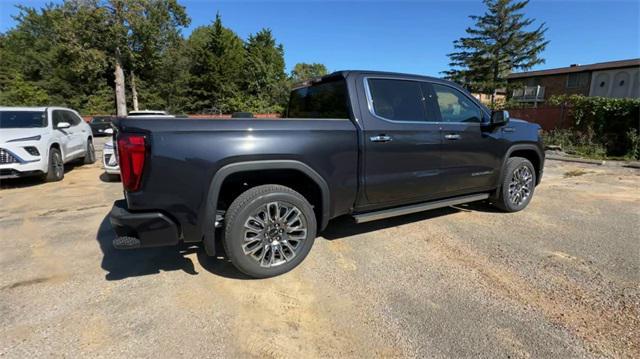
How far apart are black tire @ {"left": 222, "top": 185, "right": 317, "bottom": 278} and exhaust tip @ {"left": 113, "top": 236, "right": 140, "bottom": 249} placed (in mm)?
634

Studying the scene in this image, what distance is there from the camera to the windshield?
6727 mm

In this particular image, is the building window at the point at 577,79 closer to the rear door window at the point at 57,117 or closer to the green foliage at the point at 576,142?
the green foliage at the point at 576,142

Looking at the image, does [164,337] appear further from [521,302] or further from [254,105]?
[254,105]

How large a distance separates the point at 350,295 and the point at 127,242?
174cm

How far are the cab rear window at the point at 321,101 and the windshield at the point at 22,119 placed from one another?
5.94 meters

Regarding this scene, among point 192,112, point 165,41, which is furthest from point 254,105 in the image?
point 165,41

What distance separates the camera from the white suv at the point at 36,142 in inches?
239

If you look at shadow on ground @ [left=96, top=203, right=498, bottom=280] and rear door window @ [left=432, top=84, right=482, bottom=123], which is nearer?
shadow on ground @ [left=96, top=203, right=498, bottom=280]

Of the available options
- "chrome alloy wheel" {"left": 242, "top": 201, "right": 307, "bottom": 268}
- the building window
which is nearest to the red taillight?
"chrome alloy wheel" {"left": 242, "top": 201, "right": 307, "bottom": 268}

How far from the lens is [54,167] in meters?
6.90

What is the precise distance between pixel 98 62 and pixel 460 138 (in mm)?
32046

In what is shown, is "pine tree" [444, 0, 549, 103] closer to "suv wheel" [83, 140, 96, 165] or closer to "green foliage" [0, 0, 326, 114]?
"green foliage" [0, 0, 326, 114]

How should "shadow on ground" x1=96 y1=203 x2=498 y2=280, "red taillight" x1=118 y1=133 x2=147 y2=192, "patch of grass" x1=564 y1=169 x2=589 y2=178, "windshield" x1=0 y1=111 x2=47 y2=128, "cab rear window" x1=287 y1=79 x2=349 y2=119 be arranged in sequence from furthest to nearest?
1. "patch of grass" x1=564 y1=169 x2=589 y2=178
2. "windshield" x1=0 y1=111 x2=47 y2=128
3. "cab rear window" x1=287 y1=79 x2=349 y2=119
4. "shadow on ground" x1=96 y1=203 x2=498 y2=280
5. "red taillight" x1=118 y1=133 x2=147 y2=192

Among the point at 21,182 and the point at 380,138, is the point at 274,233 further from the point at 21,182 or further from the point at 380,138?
the point at 21,182
